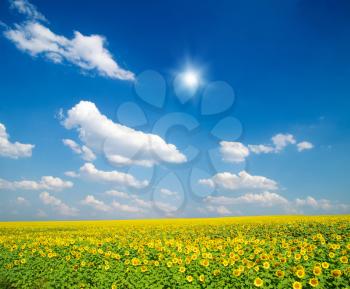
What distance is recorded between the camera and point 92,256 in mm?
12969

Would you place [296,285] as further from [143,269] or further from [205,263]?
[143,269]

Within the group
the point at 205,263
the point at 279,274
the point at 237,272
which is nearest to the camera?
the point at 279,274

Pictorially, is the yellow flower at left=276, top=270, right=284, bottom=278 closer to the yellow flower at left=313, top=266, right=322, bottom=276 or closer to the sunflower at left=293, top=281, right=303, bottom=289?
the sunflower at left=293, top=281, right=303, bottom=289

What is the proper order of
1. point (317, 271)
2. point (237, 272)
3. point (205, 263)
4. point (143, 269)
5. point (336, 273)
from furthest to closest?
point (143, 269), point (205, 263), point (237, 272), point (317, 271), point (336, 273)

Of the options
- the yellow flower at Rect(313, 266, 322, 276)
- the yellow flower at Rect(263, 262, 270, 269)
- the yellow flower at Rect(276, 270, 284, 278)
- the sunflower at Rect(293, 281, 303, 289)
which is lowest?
the sunflower at Rect(293, 281, 303, 289)

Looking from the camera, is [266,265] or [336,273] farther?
[266,265]

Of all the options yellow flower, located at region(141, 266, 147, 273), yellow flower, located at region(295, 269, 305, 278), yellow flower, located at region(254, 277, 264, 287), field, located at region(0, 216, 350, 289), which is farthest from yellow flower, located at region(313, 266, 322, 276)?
yellow flower, located at region(141, 266, 147, 273)

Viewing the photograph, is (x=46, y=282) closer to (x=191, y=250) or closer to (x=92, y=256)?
(x=92, y=256)

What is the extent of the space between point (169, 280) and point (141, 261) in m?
1.94

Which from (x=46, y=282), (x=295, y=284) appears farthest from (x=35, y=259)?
(x=295, y=284)

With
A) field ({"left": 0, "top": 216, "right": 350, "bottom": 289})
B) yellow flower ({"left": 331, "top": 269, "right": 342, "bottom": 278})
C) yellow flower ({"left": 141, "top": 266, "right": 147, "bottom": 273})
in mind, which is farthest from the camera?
yellow flower ({"left": 141, "top": 266, "right": 147, "bottom": 273})

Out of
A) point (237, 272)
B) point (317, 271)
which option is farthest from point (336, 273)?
point (237, 272)

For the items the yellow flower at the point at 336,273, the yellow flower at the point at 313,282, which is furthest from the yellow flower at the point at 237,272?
the yellow flower at the point at 336,273

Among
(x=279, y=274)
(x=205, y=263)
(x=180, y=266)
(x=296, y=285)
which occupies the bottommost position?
(x=296, y=285)
